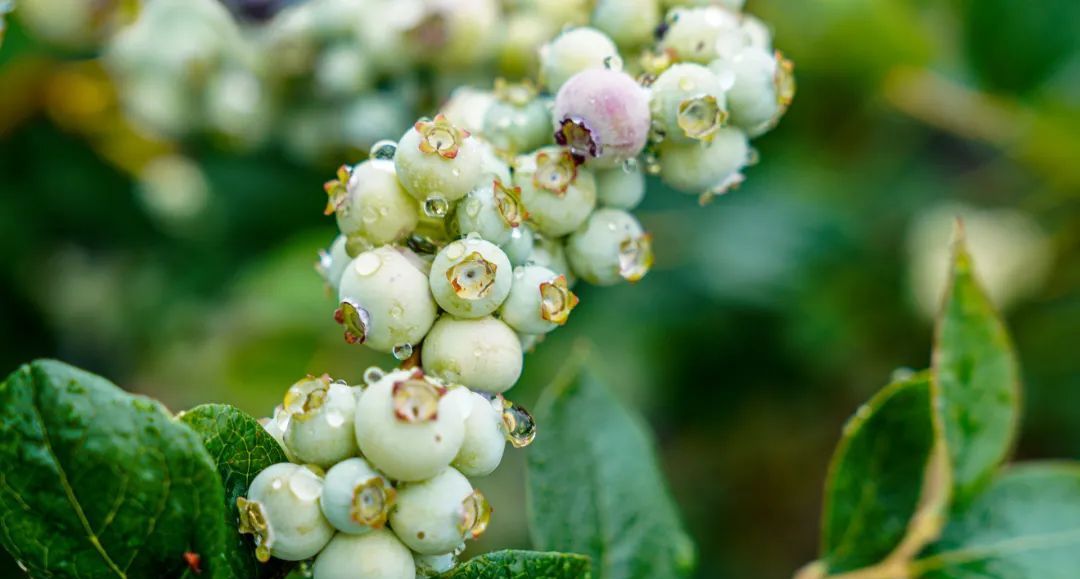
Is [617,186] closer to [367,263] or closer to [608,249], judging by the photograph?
[608,249]

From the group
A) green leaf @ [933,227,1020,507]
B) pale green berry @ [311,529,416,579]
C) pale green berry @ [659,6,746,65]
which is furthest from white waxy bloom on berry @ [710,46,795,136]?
pale green berry @ [311,529,416,579]

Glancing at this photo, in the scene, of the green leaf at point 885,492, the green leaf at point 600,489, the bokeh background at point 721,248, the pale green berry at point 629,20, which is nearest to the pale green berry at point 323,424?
the green leaf at point 600,489

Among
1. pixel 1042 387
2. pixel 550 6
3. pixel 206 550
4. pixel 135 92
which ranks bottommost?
pixel 206 550

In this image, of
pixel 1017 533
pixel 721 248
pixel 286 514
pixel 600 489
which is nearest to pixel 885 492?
pixel 1017 533

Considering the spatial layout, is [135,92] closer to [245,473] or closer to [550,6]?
[550,6]

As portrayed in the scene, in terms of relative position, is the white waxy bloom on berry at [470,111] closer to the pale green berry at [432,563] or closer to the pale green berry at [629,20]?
the pale green berry at [629,20]

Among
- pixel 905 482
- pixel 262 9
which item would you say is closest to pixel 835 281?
pixel 905 482
